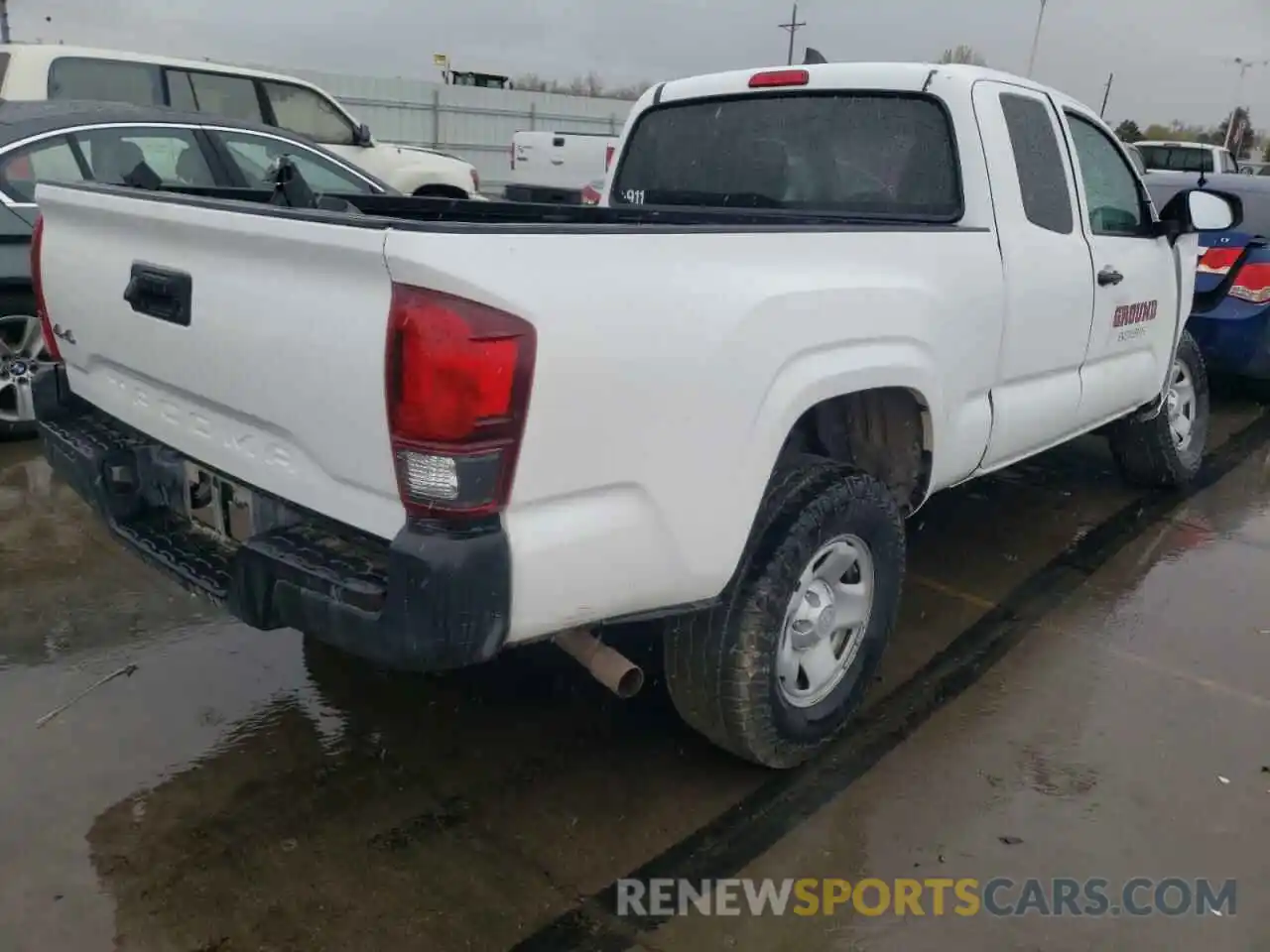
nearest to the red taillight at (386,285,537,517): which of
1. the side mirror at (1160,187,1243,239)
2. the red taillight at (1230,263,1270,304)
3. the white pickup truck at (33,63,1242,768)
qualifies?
the white pickup truck at (33,63,1242,768)

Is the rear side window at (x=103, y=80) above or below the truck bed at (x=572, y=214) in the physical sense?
above

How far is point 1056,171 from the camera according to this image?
3.94 m

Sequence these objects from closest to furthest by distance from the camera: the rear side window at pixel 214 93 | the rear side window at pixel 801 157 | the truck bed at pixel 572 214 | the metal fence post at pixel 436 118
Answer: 1. the truck bed at pixel 572 214
2. the rear side window at pixel 801 157
3. the rear side window at pixel 214 93
4. the metal fence post at pixel 436 118

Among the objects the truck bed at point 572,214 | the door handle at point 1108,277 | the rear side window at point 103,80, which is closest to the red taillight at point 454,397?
the truck bed at point 572,214

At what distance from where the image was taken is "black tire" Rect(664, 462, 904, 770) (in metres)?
2.68

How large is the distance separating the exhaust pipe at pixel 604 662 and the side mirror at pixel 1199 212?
3.46 meters

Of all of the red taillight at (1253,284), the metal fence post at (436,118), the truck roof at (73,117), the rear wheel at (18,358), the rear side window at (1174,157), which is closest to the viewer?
the rear wheel at (18,358)

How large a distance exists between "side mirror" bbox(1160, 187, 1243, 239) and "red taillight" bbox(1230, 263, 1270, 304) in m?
2.02

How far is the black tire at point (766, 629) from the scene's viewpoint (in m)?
2.68

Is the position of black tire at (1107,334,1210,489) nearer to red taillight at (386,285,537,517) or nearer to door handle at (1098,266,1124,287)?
door handle at (1098,266,1124,287)

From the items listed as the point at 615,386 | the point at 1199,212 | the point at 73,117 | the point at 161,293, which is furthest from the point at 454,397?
the point at 73,117

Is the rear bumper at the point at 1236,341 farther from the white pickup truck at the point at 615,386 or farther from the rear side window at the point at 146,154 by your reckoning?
the rear side window at the point at 146,154

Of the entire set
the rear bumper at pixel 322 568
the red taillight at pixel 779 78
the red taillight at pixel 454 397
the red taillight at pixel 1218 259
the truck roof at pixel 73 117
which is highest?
the red taillight at pixel 779 78

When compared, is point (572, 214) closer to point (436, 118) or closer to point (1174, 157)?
point (1174, 157)
